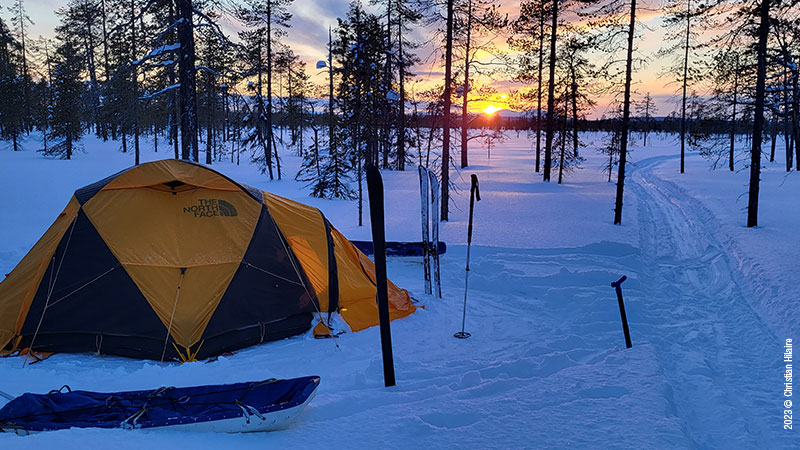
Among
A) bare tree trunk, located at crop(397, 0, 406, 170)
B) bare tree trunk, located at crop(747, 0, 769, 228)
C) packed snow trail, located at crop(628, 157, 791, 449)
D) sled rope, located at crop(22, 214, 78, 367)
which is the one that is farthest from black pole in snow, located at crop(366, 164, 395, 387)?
bare tree trunk, located at crop(397, 0, 406, 170)

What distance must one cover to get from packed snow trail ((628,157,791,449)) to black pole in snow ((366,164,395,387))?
277 cm

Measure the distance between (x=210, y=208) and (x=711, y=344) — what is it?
23.7ft

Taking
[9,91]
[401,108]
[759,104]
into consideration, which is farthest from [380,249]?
[9,91]

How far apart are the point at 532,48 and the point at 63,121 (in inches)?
1245

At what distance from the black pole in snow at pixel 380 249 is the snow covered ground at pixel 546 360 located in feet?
1.15

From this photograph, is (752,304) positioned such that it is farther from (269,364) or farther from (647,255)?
(269,364)

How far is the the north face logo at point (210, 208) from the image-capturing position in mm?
6375

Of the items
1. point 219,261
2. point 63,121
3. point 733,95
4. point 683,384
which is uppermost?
point 733,95

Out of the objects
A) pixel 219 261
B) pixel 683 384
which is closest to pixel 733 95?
pixel 683 384

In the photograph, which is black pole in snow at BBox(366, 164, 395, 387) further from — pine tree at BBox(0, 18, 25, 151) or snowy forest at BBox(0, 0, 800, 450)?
pine tree at BBox(0, 18, 25, 151)

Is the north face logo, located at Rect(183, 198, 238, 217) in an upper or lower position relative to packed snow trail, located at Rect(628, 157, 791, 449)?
upper

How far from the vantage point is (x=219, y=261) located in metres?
6.14

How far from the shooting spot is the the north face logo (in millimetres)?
6375

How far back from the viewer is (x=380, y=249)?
4141 millimetres
